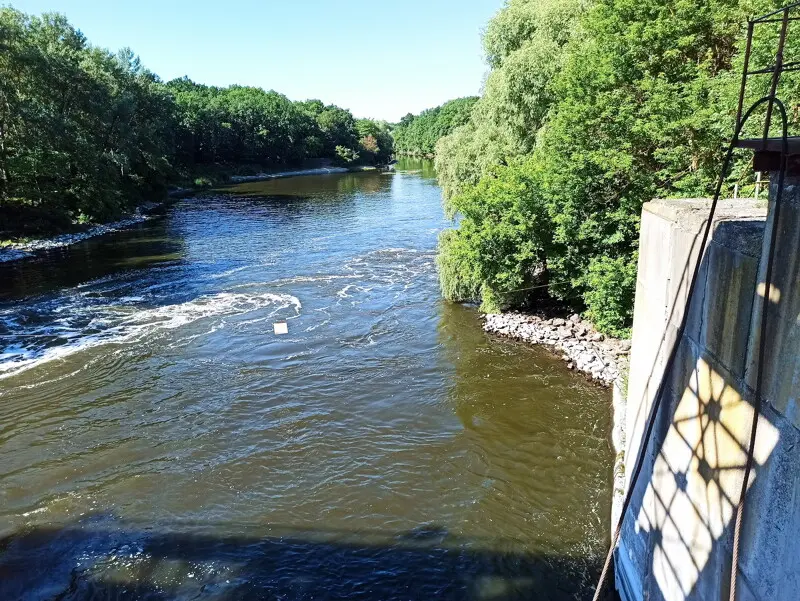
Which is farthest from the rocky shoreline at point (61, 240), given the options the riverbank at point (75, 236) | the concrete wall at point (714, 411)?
the concrete wall at point (714, 411)

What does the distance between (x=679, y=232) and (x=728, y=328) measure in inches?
66.0

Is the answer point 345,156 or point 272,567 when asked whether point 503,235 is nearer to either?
point 272,567

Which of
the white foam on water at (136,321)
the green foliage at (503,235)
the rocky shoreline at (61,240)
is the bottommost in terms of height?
the white foam on water at (136,321)

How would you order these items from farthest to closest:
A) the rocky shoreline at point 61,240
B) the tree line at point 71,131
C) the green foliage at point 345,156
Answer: the green foliage at point 345,156, the tree line at point 71,131, the rocky shoreline at point 61,240

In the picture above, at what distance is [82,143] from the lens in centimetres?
4006

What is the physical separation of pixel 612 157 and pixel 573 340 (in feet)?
17.9

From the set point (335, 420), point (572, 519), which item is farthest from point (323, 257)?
point (572, 519)

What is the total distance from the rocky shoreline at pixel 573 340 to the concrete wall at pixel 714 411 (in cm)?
694

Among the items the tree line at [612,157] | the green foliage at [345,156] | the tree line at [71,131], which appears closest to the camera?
the tree line at [612,157]

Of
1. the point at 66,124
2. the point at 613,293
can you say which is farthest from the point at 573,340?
the point at 66,124

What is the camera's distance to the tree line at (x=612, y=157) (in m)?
14.4

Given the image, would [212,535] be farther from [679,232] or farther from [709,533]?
[679,232]

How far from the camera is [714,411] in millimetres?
5449

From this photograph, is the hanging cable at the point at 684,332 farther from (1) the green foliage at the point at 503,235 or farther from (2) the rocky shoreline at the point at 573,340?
(1) the green foliage at the point at 503,235
